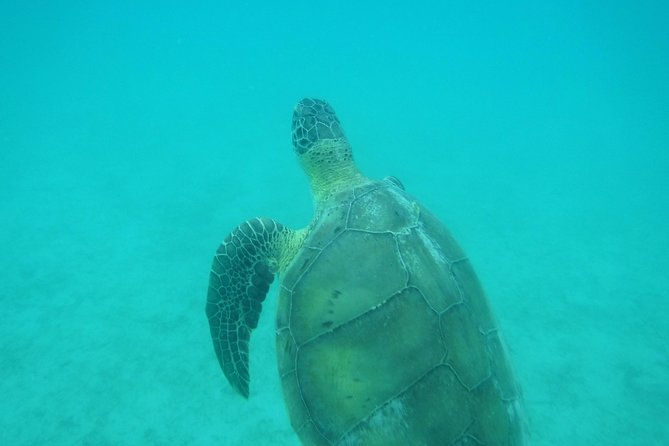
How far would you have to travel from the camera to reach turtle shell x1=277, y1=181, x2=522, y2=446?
6.56 ft

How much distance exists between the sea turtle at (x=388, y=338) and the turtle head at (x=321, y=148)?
0.96m

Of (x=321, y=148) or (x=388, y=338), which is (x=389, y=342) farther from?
(x=321, y=148)

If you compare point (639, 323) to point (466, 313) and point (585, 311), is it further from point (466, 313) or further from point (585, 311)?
point (466, 313)

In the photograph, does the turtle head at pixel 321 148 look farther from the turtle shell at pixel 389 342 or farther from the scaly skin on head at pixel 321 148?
the turtle shell at pixel 389 342

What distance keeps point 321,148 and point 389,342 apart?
95.8 inches

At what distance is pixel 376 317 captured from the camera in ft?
7.25

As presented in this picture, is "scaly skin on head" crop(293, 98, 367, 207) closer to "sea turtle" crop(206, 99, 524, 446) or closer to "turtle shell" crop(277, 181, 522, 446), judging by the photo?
"sea turtle" crop(206, 99, 524, 446)

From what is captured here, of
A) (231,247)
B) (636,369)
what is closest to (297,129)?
(231,247)

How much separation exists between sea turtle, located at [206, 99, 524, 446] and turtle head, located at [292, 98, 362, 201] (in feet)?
3.13

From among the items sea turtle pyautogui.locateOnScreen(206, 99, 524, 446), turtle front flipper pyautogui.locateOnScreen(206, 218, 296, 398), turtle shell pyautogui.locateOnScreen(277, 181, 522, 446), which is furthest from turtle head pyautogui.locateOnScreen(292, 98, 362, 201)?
turtle shell pyautogui.locateOnScreen(277, 181, 522, 446)

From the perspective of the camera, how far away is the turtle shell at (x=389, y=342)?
6.56 feet

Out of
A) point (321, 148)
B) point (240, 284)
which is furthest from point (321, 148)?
point (240, 284)

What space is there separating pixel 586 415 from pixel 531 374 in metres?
1.01

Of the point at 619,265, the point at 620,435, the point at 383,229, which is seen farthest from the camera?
the point at 619,265
